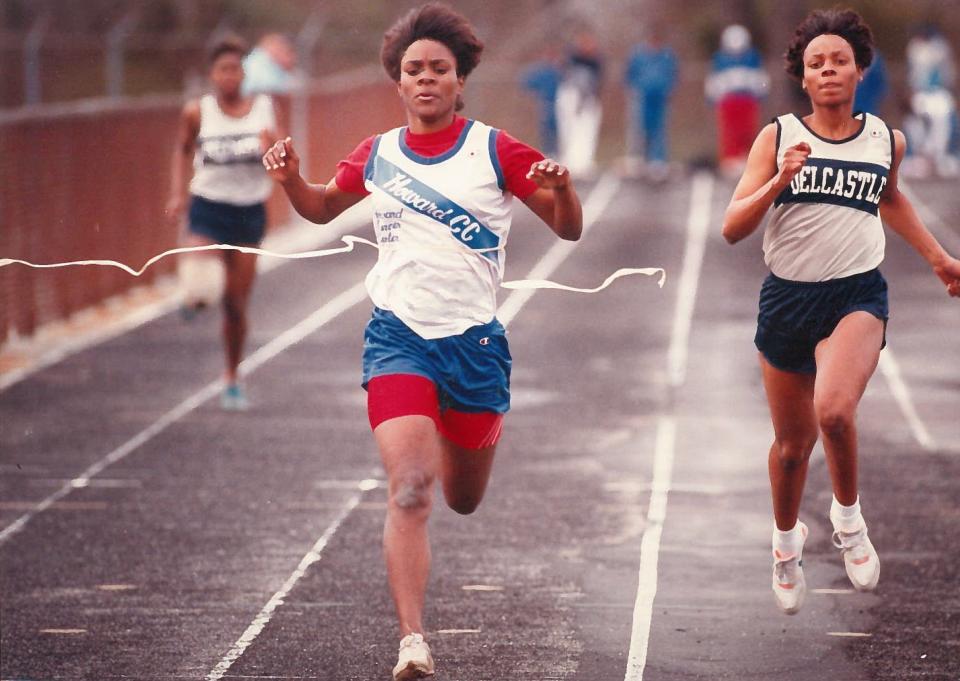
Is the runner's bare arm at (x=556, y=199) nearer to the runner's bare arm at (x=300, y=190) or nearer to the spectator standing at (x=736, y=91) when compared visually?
the runner's bare arm at (x=300, y=190)

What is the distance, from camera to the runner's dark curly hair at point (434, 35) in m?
6.30

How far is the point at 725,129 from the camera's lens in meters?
30.7

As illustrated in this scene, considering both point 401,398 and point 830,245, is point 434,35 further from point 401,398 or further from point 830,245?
point 830,245

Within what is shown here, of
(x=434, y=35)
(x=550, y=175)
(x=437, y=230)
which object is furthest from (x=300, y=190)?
(x=550, y=175)

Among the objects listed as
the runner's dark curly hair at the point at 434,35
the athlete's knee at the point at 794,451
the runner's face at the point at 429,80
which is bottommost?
the athlete's knee at the point at 794,451

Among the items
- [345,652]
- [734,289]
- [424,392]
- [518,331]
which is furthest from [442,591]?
[734,289]

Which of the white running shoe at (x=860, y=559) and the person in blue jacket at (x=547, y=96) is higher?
the person in blue jacket at (x=547, y=96)

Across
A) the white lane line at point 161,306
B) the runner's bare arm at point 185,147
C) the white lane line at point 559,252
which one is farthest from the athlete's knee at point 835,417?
the white lane line at point 161,306

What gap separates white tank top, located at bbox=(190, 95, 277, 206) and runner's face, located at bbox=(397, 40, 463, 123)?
5.65 meters

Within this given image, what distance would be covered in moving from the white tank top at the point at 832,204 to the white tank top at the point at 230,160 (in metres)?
5.75

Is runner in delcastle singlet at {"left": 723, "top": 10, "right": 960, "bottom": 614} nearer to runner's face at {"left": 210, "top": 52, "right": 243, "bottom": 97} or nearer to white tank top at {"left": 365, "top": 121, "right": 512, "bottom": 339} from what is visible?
white tank top at {"left": 365, "top": 121, "right": 512, "bottom": 339}

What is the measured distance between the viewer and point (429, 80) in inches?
244

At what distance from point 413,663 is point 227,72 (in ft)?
23.0

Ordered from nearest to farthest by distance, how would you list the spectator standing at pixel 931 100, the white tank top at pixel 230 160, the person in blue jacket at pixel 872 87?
the white tank top at pixel 230 160
the person in blue jacket at pixel 872 87
the spectator standing at pixel 931 100
